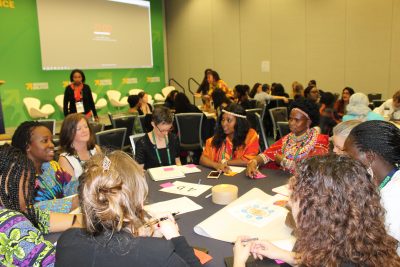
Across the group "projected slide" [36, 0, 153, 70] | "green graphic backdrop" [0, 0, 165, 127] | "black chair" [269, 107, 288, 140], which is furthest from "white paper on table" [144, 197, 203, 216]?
"projected slide" [36, 0, 153, 70]

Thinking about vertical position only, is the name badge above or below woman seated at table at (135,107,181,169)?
above

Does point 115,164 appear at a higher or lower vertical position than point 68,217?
higher

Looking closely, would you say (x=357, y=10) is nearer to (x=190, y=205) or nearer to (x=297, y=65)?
(x=297, y=65)

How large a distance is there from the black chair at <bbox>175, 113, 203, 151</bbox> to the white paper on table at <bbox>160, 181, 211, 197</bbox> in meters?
2.73

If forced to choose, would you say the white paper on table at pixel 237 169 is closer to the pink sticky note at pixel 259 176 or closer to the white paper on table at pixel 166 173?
the pink sticky note at pixel 259 176

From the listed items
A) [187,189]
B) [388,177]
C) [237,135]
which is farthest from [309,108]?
[388,177]

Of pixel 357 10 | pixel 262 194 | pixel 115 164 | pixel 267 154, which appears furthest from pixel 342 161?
pixel 357 10

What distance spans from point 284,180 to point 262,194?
37 cm

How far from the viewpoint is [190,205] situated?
2.02 meters

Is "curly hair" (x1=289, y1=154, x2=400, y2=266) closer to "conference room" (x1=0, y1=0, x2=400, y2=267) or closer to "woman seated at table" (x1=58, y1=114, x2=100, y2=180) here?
"conference room" (x1=0, y1=0, x2=400, y2=267)

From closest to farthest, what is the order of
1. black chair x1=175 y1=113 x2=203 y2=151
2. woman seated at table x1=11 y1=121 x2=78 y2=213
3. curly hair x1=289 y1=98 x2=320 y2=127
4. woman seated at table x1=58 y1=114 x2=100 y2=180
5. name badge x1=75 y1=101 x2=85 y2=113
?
1. woman seated at table x1=11 y1=121 x2=78 y2=213
2. woman seated at table x1=58 y1=114 x2=100 y2=180
3. curly hair x1=289 y1=98 x2=320 y2=127
4. black chair x1=175 y1=113 x2=203 y2=151
5. name badge x1=75 y1=101 x2=85 y2=113

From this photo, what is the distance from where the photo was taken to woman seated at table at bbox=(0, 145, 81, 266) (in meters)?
1.31

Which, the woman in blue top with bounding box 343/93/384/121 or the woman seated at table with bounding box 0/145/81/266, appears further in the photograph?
the woman in blue top with bounding box 343/93/384/121

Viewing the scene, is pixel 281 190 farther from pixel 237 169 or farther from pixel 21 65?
pixel 21 65
